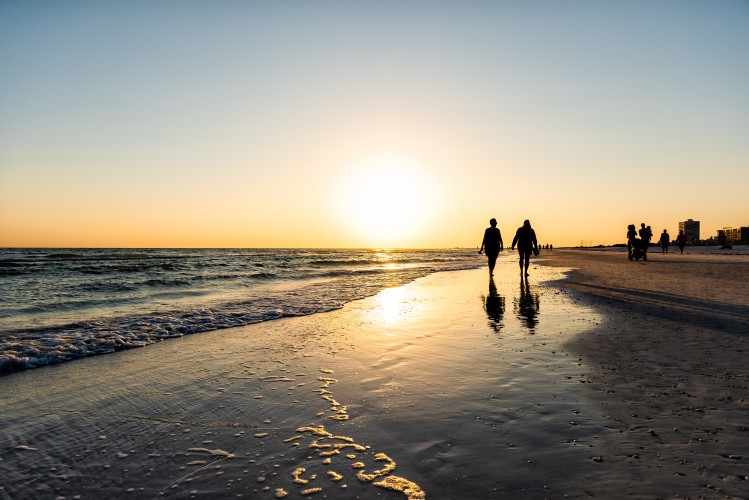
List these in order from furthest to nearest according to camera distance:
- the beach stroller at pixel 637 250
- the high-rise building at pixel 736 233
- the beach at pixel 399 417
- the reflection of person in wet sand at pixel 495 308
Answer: the high-rise building at pixel 736 233 → the beach stroller at pixel 637 250 → the reflection of person in wet sand at pixel 495 308 → the beach at pixel 399 417

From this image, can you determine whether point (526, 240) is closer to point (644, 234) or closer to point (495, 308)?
point (495, 308)

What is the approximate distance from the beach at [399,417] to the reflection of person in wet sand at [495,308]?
2.33ft

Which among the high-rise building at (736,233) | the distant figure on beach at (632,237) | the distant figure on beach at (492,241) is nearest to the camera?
the distant figure on beach at (492,241)

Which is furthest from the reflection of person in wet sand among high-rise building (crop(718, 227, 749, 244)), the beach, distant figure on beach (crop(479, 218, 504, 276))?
high-rise building (crop(718, 227, 749, 244))

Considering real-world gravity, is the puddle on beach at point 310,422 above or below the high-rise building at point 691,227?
below

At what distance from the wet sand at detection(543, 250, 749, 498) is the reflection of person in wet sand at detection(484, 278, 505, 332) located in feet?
5.94

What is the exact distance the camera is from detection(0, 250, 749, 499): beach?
8.89 feet

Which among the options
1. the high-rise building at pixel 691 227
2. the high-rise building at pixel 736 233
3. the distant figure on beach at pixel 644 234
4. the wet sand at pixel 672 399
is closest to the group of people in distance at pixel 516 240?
the wet sand at pixel 672 399

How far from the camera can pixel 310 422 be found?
3.80 meters

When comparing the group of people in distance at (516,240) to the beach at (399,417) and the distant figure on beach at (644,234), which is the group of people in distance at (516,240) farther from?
the distant figure on beach at (644,234)

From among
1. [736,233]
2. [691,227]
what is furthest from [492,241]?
[691,227]

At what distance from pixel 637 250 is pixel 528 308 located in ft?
90.3

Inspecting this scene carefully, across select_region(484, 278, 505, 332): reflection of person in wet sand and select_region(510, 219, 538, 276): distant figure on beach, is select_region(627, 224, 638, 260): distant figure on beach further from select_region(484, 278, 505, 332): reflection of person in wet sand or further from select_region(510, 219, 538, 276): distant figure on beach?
select_region(484, 278, 505, 332): reflection of person in wet sand

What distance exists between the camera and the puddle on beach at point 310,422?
9.09 ft
